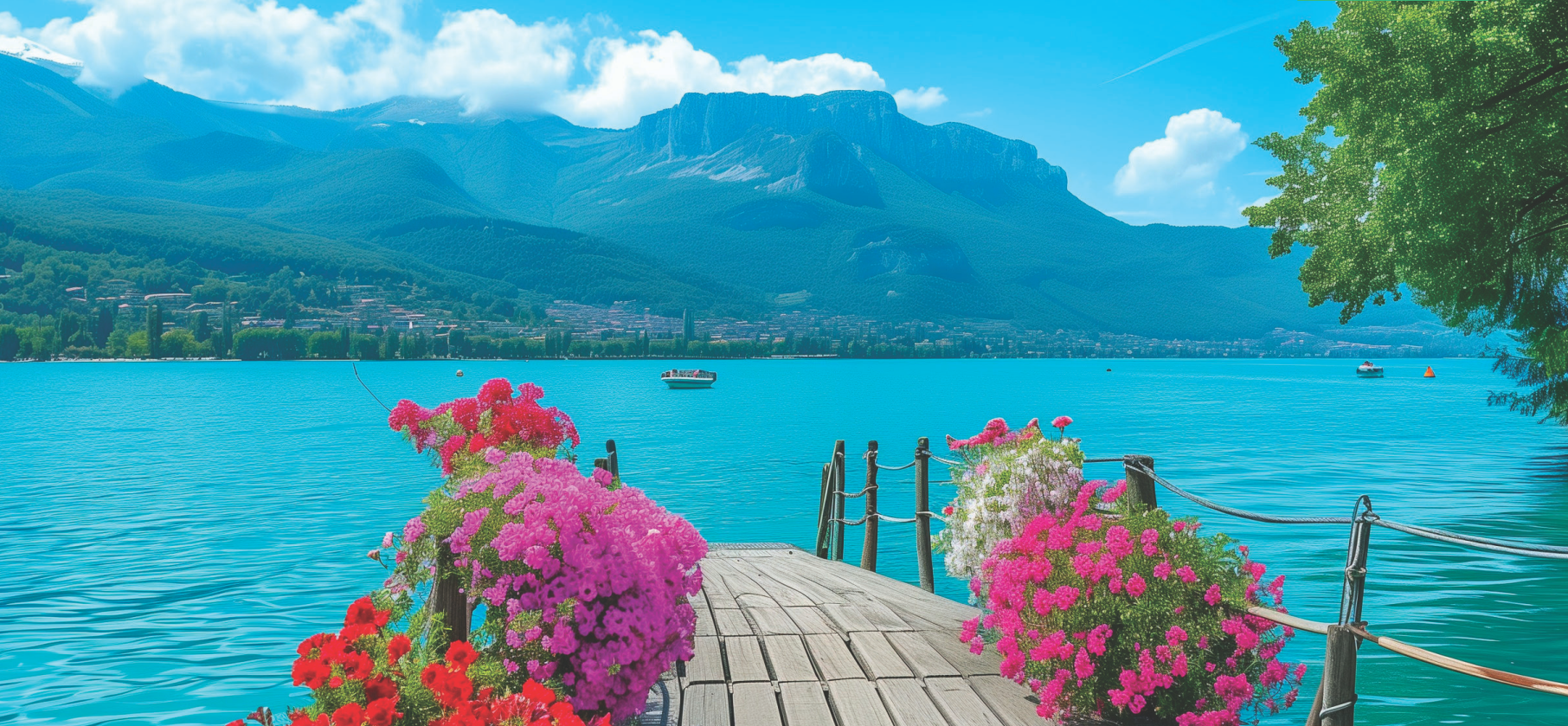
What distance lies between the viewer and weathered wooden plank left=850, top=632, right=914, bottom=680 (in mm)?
5379

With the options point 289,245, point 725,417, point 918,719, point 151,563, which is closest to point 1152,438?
point 725,417

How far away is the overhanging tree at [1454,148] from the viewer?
39.0 feet

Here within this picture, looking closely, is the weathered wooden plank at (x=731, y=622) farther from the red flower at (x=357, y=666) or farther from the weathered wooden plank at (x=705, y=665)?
the red flower at (x=357, y=666)

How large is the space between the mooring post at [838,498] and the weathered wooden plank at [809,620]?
203 inches

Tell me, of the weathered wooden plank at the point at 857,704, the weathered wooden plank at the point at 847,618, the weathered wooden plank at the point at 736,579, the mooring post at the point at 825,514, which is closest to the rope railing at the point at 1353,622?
the weathered wooden plank at the point at 857,704

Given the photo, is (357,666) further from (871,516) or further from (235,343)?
(235,343)

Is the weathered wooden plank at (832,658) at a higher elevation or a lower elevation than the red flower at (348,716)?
lower

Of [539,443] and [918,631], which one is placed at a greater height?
[539,443]

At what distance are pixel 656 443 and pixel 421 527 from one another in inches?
1693

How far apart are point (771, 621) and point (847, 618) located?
1.80ft

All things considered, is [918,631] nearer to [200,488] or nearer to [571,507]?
[571,507]

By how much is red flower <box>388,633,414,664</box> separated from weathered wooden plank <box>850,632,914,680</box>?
2.93 m

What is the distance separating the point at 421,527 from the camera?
393 centimetres

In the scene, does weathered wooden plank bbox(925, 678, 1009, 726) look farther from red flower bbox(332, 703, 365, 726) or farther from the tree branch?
the tree branch
